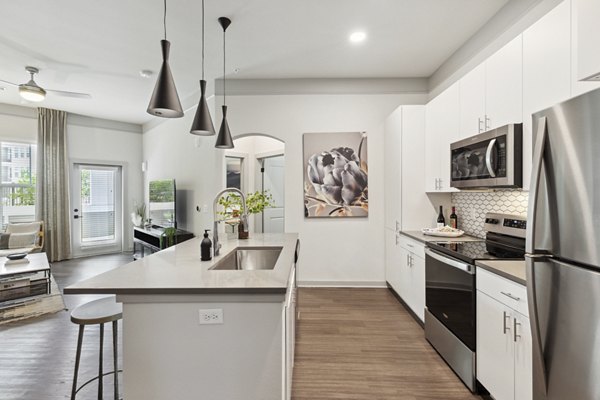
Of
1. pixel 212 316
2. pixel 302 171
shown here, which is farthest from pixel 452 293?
pixel 302 171

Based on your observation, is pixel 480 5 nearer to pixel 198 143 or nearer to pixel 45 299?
pixel 198 143

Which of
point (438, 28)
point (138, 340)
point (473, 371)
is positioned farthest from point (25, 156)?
point (473, 371)

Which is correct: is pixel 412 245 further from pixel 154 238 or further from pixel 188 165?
pixel 154 238

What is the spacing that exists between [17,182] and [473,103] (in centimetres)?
751

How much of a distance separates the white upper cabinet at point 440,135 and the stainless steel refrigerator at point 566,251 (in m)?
1.64

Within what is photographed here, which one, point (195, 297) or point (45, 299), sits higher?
point (195, 297)

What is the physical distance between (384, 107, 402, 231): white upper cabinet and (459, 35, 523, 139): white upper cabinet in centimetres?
97

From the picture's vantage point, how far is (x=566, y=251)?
3.96 ft

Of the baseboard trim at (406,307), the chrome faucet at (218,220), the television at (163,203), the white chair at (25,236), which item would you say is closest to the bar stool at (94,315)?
the chrome faucet at (218,220)

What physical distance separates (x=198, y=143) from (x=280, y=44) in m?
2.58

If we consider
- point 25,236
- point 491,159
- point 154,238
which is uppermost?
point 491,159

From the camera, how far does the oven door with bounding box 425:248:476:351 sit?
6.70 feet

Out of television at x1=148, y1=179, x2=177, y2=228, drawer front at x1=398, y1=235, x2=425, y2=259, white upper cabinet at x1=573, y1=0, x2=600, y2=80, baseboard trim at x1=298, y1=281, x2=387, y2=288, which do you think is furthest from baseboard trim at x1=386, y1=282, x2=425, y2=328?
television at x1=148, y1=179, x2=177, y2=228

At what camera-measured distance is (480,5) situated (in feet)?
8.89
